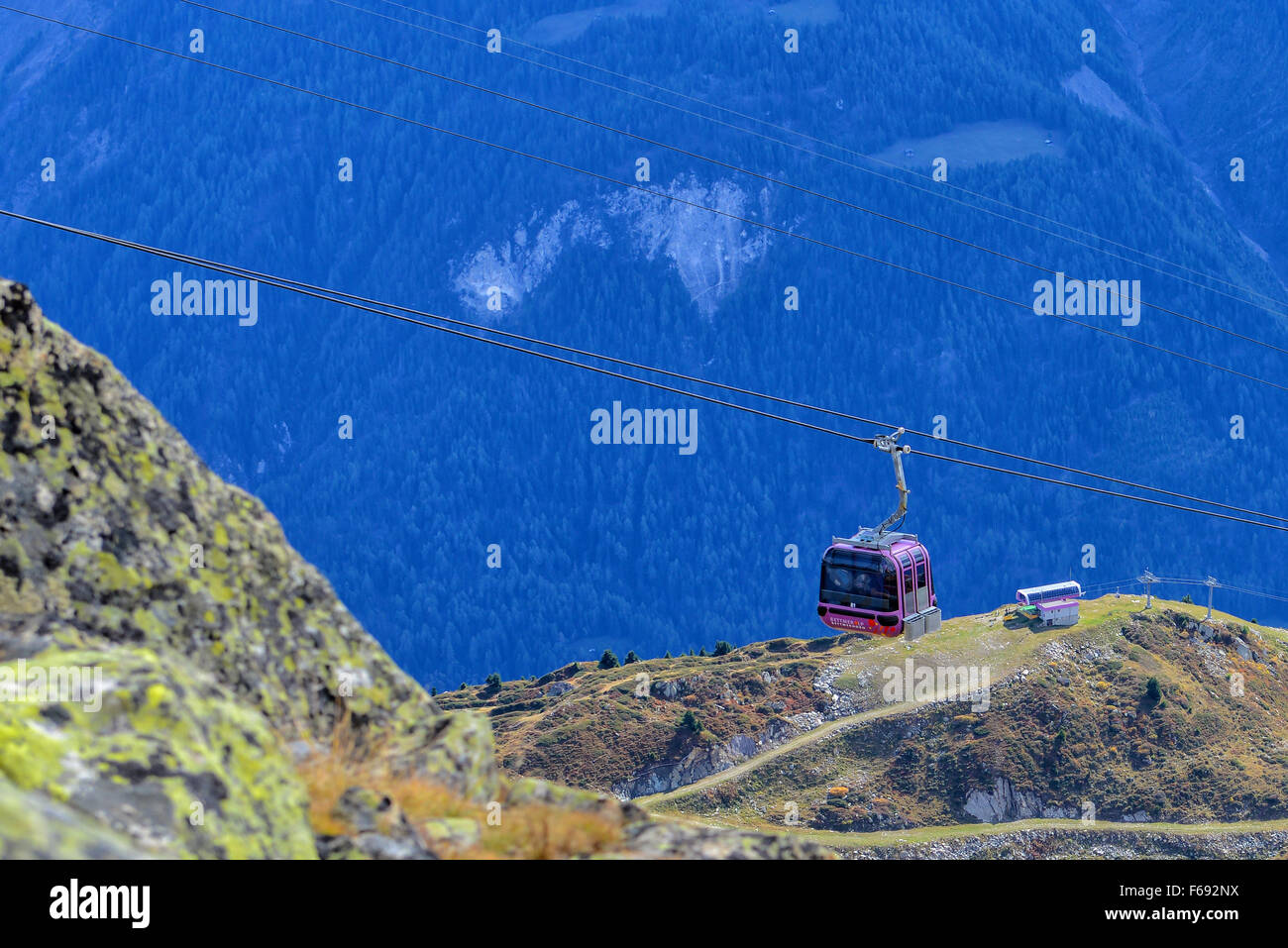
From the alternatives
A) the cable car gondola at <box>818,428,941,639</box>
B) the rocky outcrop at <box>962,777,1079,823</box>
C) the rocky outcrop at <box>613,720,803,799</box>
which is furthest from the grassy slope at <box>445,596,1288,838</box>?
the cable car gondola at <box>818,428,941,639</box>

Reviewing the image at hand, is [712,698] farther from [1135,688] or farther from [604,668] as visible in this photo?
[1135,688]

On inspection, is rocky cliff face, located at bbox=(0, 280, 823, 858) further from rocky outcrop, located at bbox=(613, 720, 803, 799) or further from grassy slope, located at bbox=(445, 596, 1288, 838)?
rocky outcrop, located at bbox=(613, 720, 803, 799)

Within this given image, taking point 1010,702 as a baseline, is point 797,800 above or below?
below

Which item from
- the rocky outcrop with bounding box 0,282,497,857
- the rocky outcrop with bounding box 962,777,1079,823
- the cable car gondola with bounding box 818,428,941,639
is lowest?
the rocky outcrop with bounding box 962,777,1079,823

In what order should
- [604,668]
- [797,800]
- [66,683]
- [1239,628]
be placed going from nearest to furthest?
[66,683]
[797,800]
[1239,628]
[604,668]

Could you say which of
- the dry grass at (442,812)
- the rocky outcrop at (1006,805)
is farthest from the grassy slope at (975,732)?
the dry grass at (442,812)

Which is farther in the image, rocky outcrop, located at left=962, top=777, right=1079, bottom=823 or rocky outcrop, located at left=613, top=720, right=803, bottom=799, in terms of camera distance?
rocky outcrop, located at left=613, top=720, right=803, bottom=799
